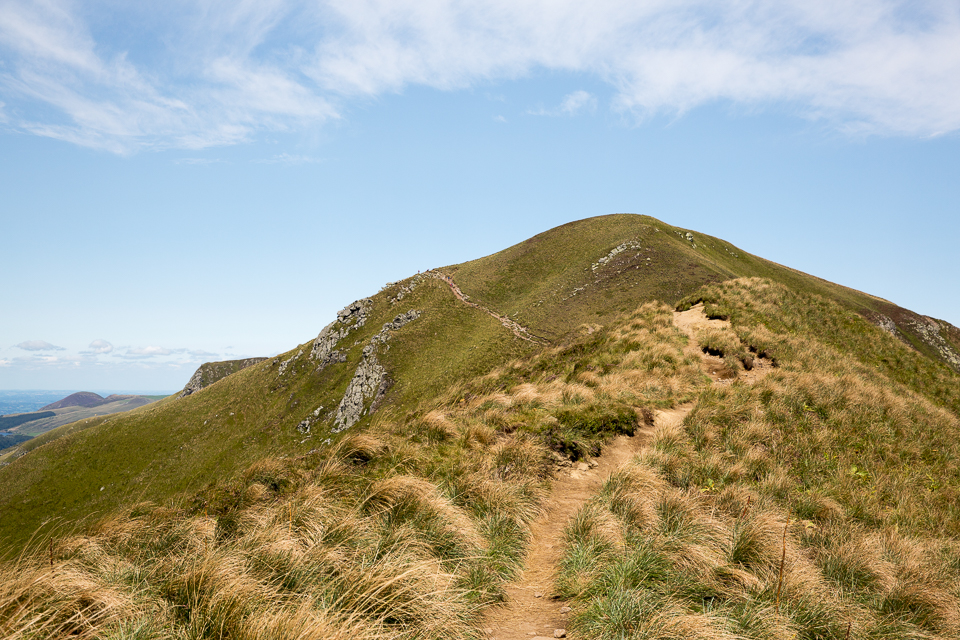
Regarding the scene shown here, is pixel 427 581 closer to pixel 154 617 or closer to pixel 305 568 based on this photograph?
pixel 305 568

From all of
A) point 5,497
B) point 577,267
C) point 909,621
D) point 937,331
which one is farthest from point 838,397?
point 937,331

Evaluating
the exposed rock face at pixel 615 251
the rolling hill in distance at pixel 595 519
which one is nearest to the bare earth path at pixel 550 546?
the rolling hill in distance at pixel 595 519

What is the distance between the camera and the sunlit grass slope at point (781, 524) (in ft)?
13.1

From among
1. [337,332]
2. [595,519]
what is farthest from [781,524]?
[337,332]

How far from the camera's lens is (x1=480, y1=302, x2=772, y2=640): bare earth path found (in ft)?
14.0

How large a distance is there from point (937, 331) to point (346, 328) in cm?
11862

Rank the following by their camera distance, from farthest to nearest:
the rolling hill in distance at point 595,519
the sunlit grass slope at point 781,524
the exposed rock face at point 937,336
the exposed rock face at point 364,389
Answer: the exposed rock face at point 937,336
the exposed rock face at point 364,389
the sunlit grass slope at point 781,524
the rolling hill in distance at point 595,519

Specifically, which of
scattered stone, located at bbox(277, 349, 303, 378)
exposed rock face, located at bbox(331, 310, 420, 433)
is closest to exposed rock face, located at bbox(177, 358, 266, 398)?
scattered stone, located at bbox(277, 349, 303, 378)

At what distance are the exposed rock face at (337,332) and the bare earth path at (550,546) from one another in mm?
61088

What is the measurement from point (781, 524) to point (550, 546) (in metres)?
3.39

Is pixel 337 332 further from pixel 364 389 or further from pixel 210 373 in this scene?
pixel 210 373

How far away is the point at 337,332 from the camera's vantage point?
239ft

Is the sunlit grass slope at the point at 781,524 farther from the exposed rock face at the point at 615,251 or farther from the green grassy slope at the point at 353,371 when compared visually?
the exposed rock face at the point at 615,251

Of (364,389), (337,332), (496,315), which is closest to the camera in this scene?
(364,389)
